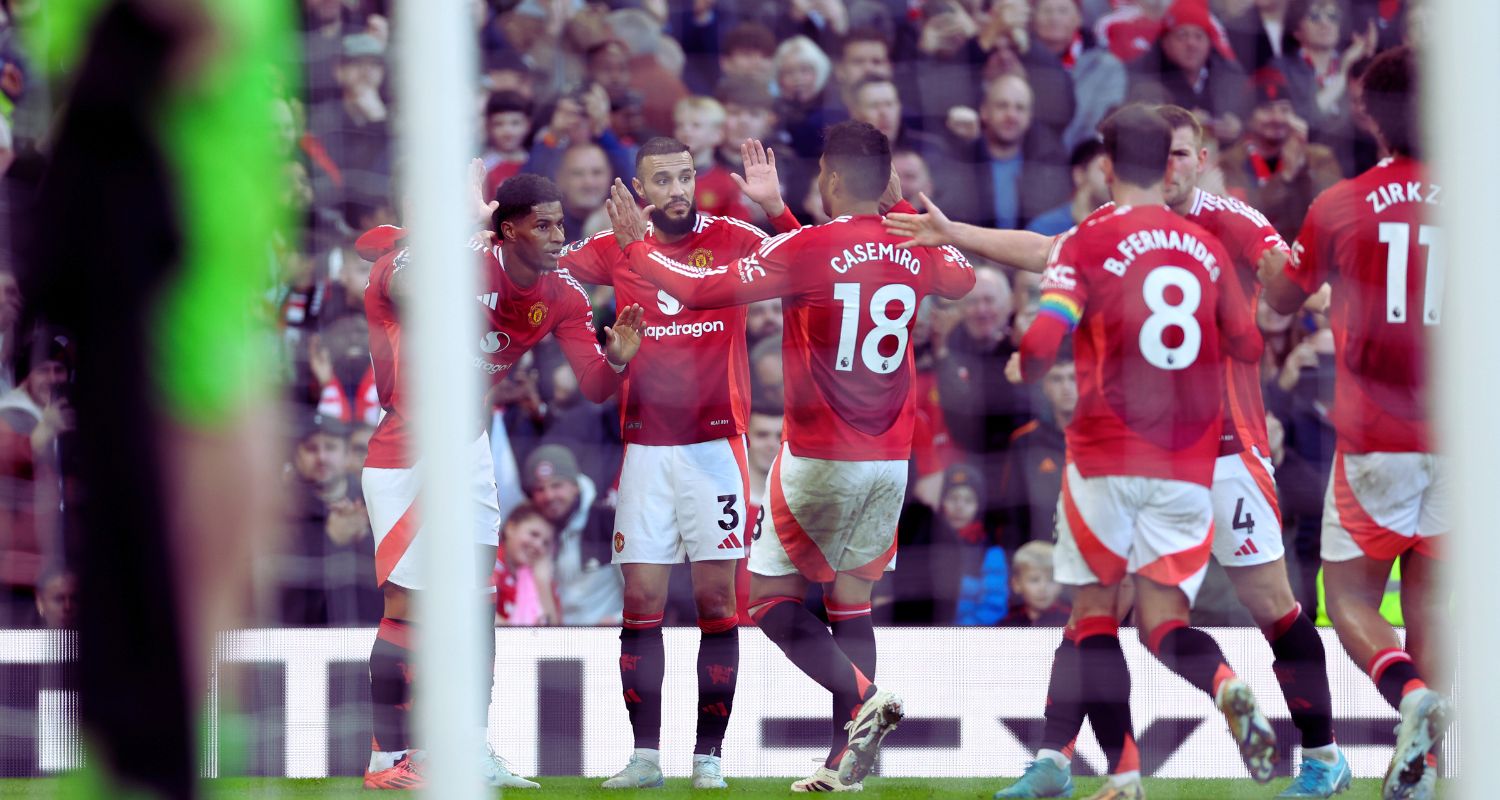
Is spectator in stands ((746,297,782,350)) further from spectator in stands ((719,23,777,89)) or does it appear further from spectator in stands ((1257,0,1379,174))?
spectator in stands ((1257,0,1379,174))

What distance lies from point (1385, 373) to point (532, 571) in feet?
8.24

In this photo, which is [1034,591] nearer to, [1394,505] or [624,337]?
[1394,505]

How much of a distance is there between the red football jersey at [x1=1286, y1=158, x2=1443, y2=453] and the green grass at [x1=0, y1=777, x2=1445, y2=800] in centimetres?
100

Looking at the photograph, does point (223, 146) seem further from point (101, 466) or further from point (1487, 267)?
point (1487, 267)

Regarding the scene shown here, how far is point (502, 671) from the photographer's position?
4.89m

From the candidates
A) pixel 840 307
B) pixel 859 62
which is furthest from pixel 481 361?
pixel 859 62

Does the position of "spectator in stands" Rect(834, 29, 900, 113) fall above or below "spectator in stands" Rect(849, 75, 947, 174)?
above

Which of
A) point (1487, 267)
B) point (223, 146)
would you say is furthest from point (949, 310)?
point (223, 146)

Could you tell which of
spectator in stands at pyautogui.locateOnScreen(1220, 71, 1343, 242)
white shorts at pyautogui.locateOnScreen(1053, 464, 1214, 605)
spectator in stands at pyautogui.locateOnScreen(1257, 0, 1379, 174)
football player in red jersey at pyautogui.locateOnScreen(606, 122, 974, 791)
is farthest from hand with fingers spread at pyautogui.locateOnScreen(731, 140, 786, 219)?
spectator in stands at pyautogui.locateOnScreen(1257, 0, 1379, 174)

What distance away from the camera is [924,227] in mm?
4363

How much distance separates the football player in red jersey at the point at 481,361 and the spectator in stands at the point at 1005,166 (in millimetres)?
1178

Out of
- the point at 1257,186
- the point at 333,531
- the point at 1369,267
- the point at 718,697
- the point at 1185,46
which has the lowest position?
the point at 718,697

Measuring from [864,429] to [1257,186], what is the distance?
1628 millimetres

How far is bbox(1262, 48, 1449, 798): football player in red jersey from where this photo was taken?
406cm
